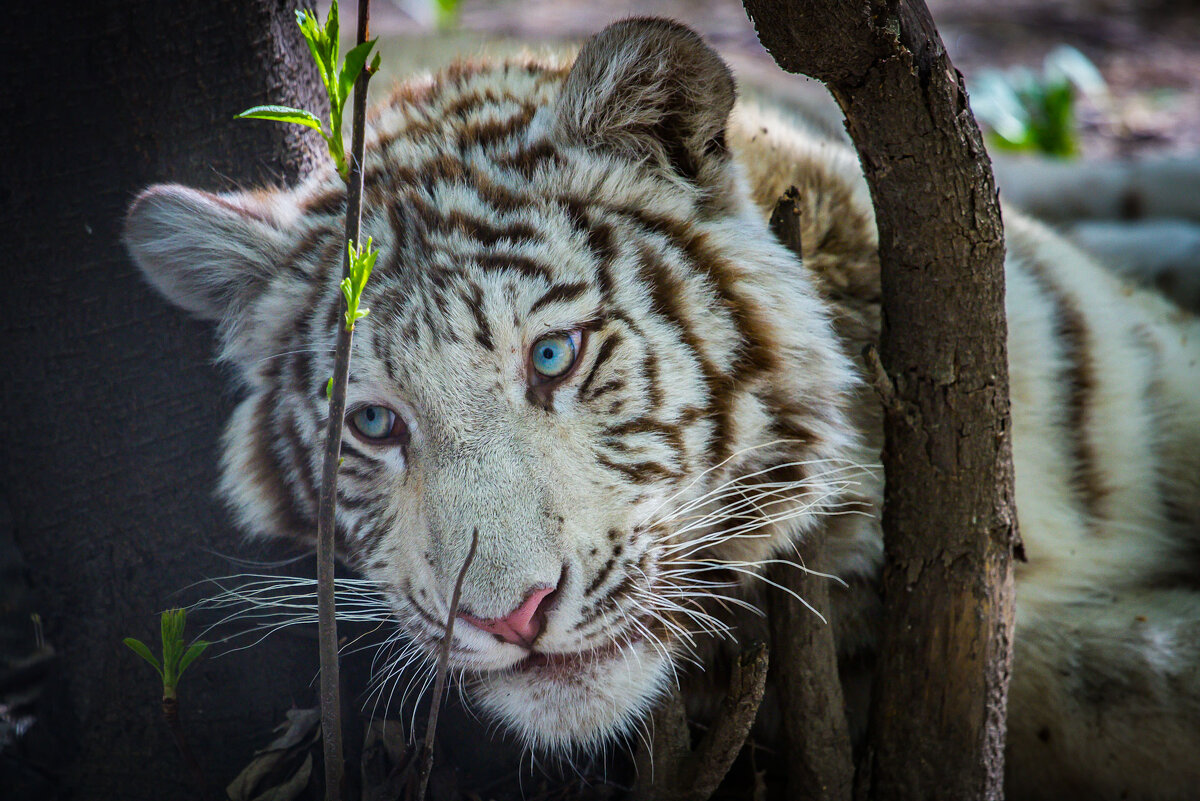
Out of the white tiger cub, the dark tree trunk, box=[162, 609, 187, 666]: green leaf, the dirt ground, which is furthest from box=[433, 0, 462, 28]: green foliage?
box=[162, 609, 187, 666]: green leaf

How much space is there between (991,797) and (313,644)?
1.14 metres

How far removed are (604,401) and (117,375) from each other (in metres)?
0.81

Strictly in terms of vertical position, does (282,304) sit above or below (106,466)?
above

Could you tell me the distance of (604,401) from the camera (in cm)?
152

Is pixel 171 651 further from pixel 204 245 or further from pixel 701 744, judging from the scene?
pixel 701 744

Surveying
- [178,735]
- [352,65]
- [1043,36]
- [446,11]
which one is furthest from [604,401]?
[1043,36]

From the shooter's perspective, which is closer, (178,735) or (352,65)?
(352,65)

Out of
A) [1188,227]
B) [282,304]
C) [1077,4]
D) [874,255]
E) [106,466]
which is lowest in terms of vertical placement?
[106,466]

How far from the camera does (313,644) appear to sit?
1767mm

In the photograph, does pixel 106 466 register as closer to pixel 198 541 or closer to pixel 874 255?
pixel 198 541

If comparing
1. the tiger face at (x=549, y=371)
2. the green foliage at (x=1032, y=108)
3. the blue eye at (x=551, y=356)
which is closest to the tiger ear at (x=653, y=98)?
the tiger face at (x=549, y=371)

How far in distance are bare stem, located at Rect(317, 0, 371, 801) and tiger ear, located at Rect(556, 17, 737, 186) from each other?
0.50 metres

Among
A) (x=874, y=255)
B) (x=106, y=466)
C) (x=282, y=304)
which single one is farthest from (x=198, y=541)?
(x=874, y=255)

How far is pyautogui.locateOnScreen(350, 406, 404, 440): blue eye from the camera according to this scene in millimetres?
1551
